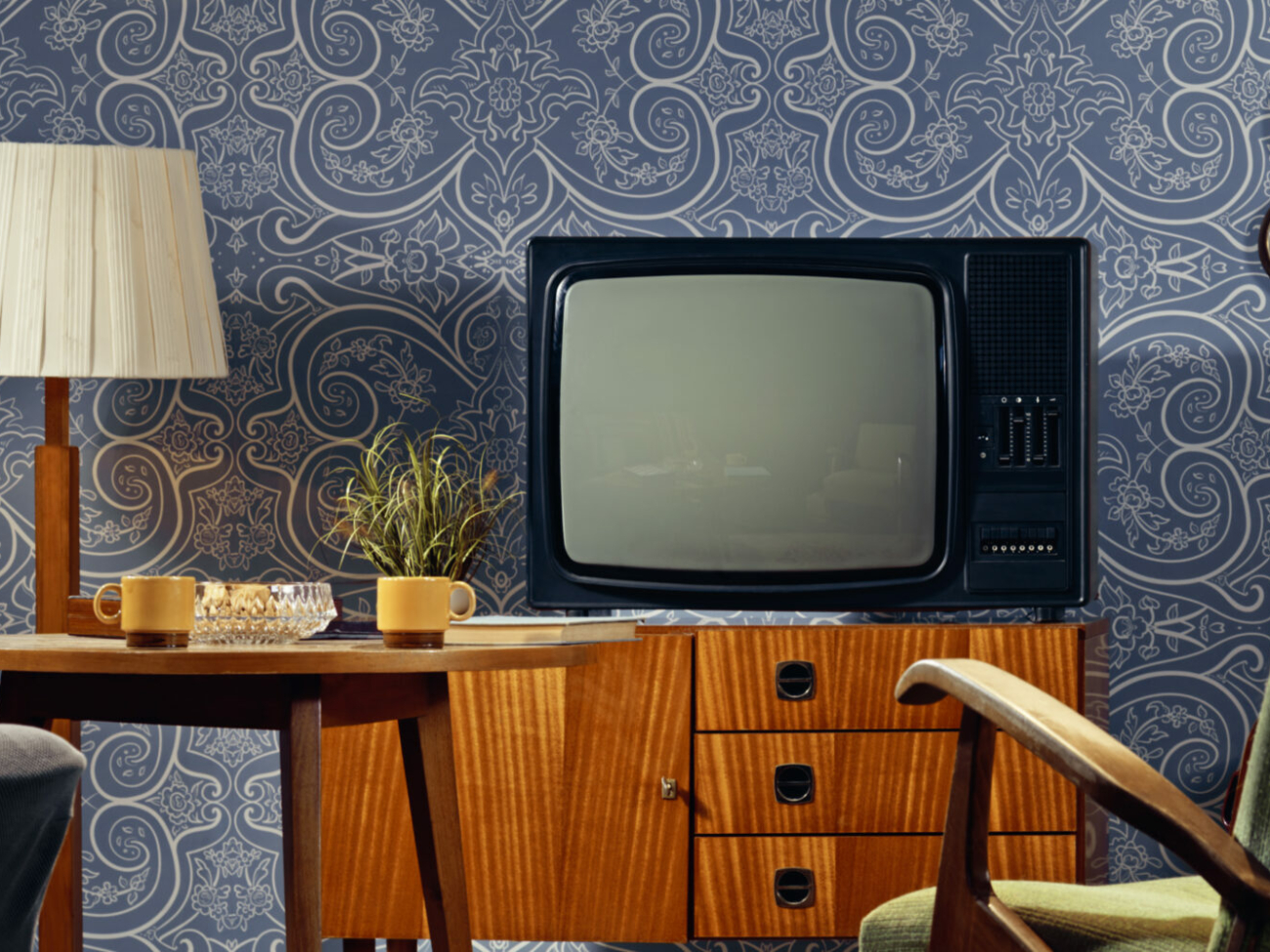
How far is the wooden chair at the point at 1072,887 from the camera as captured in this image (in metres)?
0.62

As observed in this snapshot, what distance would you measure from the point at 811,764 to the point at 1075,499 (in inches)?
19.1

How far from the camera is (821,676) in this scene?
1492mm

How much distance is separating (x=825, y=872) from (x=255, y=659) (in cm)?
85

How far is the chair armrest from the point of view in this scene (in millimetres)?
613

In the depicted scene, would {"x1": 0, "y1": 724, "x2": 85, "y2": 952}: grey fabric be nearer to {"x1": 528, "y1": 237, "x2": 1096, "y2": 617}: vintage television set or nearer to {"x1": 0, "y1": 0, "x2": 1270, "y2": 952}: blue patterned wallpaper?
{"x1": 528, "y1": 237, "x2": 1096, "y2": 617}: vintage television set

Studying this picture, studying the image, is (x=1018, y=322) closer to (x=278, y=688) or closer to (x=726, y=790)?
(x=726, y=790)

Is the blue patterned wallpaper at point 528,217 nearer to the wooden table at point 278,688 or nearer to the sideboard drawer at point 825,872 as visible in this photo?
the sideboard drawer at point 825,872

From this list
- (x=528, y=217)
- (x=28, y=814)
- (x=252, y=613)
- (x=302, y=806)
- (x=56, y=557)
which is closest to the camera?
(x=28, y=814)

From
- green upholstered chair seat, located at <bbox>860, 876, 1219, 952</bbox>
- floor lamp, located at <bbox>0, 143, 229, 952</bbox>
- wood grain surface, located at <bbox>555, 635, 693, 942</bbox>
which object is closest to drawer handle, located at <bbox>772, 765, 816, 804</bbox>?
wood grain surface, located at <bbox>555, 635, 693, 942</bbox>

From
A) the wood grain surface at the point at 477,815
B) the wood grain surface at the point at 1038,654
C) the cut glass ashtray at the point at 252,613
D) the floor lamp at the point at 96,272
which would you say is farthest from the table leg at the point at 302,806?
the wood grain surface at the point at 1038,654

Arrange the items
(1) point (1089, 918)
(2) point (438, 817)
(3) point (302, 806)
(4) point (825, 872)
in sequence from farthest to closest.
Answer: (4) point (825, 872) → (2) point (438, 817) → (3) point (302, 806) → (1) point (1089, 918)

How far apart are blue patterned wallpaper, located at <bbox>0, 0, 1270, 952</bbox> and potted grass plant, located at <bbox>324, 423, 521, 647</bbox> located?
0.05m

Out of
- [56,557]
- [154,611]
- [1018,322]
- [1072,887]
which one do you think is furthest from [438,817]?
[1018,322]

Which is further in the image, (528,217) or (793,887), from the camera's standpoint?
(528,217)
